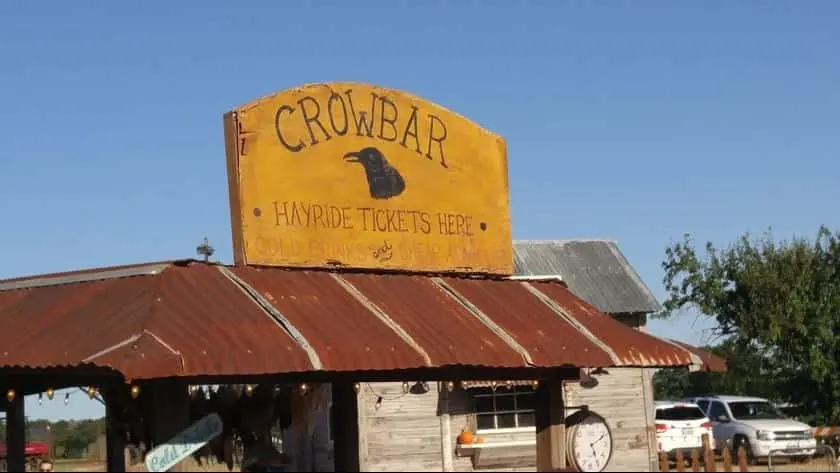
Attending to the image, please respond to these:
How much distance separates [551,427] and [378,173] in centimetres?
363

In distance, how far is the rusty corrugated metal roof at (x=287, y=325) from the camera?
11305mm

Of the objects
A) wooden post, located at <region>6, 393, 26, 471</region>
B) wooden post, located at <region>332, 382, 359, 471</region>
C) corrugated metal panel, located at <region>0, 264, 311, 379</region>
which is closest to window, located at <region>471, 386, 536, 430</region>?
wooden post, located at <region>332, 382, 359, 471</region>

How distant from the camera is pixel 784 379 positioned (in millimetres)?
33188

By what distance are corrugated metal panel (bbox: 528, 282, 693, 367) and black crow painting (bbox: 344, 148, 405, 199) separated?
102 inches

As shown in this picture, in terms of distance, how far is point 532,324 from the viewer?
14617 millimetres

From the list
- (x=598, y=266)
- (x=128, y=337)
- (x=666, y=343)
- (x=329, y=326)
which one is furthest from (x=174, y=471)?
(x=598, y=266)

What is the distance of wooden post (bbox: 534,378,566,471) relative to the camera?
15016 millimetres

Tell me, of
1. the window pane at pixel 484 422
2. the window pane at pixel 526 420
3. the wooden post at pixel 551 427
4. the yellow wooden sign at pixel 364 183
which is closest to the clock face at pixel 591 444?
the wooden post at pixel 551 427

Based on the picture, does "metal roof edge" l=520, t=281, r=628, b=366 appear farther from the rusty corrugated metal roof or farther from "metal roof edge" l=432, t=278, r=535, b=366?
"metal roof edge" l=432, t=278, r=535, b=366

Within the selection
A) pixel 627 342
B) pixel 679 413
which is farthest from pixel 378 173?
pixel 679 413

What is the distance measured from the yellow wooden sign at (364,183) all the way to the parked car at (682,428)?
13.8 m

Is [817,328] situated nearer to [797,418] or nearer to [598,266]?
[797,418]

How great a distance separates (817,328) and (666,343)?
18703 mm

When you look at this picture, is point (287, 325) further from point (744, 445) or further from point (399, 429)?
point (744, 445)
